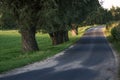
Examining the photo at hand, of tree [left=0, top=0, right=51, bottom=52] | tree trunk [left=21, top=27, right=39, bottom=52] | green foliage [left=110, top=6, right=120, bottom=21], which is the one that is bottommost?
green foliage [left=110, top=6, right=120, bottom=21]

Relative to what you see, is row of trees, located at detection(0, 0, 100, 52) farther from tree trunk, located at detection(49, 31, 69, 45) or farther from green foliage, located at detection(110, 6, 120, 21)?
green foliage, located at detection(110, 6, 120, 21)

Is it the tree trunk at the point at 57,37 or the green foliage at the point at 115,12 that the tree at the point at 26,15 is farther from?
the green foliage at the point at 115,12

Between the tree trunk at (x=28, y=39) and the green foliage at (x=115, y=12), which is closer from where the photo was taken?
the tree trunk at (x=28, y=39)

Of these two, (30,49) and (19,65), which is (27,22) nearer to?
(30,49)

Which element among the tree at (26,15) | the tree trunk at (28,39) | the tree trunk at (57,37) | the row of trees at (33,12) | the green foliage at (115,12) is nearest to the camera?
the row of trees at (33,12)

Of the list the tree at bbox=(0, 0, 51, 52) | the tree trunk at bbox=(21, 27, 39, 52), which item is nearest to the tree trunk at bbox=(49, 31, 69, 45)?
the tree trunk at bbox=(21, 27, 39, 52)

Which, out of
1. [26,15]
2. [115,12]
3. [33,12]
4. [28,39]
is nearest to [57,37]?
[28,39]

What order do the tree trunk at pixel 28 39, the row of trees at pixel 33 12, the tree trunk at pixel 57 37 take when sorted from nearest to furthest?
1. the row of trees at pixel 33 12
2. the tree trunk at pixel 28 39
3. the tree trunk at pixel 57 37

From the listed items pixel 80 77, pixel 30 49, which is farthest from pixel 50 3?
pixel 80 77

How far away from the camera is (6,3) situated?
27.0 metres

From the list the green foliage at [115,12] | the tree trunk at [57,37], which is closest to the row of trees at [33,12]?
the tree trunk at [57,37]

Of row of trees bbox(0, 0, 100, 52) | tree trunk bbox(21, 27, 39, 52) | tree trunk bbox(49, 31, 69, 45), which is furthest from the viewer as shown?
tree trunk bbox(49, 31, 69, 45)

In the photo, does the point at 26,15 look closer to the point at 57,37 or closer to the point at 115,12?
the point at 57,37

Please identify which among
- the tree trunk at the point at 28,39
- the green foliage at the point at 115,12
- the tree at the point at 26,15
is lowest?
the green foliage at the point at 115,12
